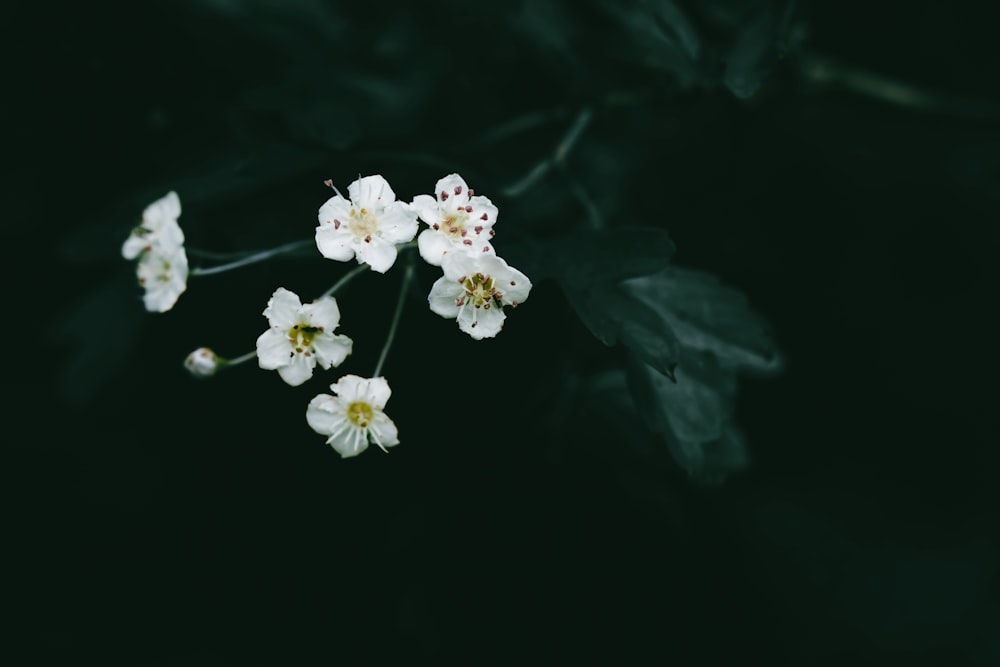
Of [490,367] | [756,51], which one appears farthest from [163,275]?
[756,51]

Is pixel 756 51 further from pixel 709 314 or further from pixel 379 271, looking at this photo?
pixel 379 271

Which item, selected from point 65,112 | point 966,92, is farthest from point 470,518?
point 966,92

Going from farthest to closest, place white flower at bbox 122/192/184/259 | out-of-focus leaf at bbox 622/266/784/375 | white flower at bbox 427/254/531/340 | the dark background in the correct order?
the dark background
out-of-focus leaf at bbox 622/266/784/375
white flower at bbox 122/192/184/259
white flower at bbox 427/254/531/340

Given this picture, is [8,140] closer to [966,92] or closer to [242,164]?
[242,164]

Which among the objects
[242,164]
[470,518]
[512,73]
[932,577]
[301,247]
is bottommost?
[932,577]

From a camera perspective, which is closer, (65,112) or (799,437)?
(65,112)

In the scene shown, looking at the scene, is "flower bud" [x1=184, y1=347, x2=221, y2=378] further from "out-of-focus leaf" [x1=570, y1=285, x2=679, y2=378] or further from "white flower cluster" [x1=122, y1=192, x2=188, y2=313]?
"out-of-focus leaf" [x1=570, y1=285, x2=679, y2=378]

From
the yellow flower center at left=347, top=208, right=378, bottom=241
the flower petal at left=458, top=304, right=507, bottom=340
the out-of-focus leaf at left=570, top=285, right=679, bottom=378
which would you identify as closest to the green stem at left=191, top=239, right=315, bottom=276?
the yellow flower center at left=347, top=208, right=378, bottom=241
